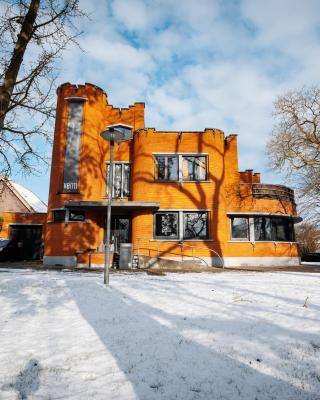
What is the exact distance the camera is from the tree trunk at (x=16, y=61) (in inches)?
291

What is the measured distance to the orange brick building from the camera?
61.8ft

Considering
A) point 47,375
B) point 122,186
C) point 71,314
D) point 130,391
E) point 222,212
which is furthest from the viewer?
point 122,186

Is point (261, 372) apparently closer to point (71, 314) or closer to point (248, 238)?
point (71, 314)

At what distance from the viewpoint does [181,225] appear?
19156 mm

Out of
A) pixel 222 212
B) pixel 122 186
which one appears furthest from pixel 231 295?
pixel 122 186

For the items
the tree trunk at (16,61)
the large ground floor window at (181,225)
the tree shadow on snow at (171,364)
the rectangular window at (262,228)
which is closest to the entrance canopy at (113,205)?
the large ground floor window at (181,225)

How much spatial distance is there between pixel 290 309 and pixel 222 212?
14197 mm

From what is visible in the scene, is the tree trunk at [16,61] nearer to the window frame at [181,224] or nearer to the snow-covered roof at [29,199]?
the window frame at [181,224]

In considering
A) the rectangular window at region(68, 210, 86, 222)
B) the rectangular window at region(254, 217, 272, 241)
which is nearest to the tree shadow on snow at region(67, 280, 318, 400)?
the rectangular window at region(68, 210, 86, 222)

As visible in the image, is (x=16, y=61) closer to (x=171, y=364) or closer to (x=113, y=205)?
(x=171, y=364)

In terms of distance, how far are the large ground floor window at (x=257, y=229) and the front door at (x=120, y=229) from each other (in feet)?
23.3

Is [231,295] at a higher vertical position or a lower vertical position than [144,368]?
higher

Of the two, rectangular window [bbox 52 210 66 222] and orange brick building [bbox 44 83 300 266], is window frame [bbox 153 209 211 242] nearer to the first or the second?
orange brick building [bbox 44 83 300 266]

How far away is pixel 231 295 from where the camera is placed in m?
6.85
